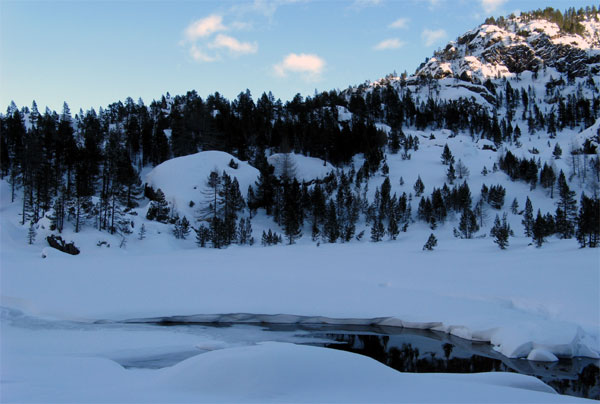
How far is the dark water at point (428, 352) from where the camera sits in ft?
30.9

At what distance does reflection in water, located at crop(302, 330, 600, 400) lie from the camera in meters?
9.21

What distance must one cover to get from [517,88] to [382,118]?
5569 centimetres

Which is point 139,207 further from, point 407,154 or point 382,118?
point 382,118

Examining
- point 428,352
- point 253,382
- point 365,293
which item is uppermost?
point 253,382

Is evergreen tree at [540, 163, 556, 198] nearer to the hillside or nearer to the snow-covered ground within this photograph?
the hillside

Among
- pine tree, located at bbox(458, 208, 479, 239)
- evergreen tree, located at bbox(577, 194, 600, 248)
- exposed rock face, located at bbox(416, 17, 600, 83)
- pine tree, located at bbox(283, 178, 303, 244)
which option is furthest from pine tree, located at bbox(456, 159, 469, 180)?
exposed rock face, located at bbox(416, 17, 600, 83)

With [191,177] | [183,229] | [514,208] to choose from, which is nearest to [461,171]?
[514,208]

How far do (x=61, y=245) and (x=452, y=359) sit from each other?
3323cm

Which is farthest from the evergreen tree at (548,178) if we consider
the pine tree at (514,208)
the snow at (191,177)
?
the snow at (191,177)

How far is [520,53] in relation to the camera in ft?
436

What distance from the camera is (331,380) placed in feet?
19.6

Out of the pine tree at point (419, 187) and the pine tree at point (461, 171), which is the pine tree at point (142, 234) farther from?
the pine tree at point (461, 171)

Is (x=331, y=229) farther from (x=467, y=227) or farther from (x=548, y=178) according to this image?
(x=548, y=178)

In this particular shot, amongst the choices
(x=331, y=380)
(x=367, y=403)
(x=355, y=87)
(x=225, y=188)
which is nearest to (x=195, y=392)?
(x=331, y=380)
